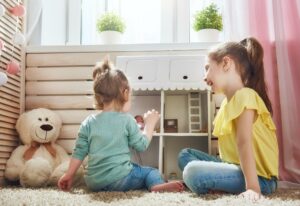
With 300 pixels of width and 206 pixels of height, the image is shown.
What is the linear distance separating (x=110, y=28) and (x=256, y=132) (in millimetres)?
1040

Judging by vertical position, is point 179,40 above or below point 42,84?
above

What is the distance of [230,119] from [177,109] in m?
0.75

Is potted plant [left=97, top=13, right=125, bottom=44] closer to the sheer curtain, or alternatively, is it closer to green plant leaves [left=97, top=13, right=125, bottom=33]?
green plant leaves [left=97, top=13, right=125, bottom=33]

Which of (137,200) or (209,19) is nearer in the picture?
(137,200)

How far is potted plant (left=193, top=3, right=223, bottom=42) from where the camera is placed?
6.38 feet

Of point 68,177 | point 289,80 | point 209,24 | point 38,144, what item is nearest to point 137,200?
point 68,177

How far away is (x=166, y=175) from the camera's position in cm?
184

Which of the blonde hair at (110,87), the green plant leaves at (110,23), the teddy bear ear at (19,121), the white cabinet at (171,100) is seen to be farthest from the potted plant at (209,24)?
the teddy bear ear at (19,121)

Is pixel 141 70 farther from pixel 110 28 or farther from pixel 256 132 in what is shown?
pixel 256 132

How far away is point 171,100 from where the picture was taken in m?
1.93

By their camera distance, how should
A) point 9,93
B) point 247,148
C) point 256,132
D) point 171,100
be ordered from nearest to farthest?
1. point 247,148
2. point 256,132
3. point 9,93
4. point 171,100

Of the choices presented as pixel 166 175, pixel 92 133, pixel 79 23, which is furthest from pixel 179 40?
pixel 92 133

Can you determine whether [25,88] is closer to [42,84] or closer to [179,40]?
[42,84]

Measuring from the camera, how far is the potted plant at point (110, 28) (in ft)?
6.64
